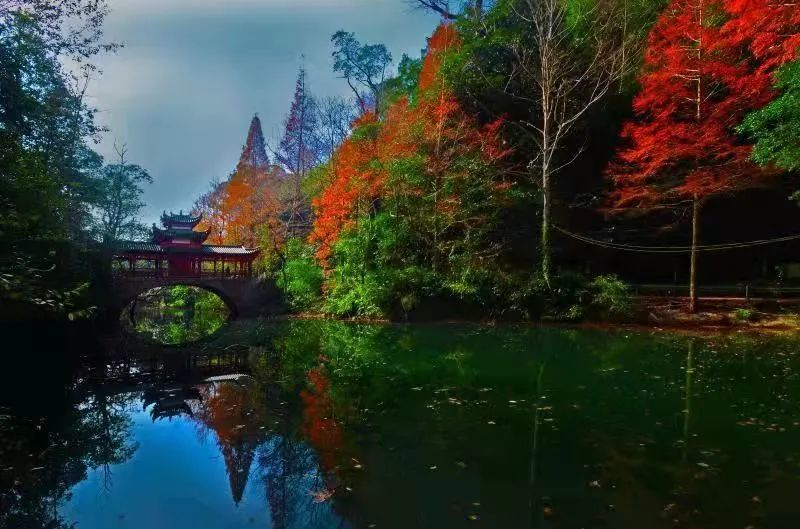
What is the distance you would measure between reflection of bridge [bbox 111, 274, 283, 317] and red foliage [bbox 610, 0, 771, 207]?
18.4 meters

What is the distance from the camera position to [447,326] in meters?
17.2

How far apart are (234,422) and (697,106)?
18.0 metres

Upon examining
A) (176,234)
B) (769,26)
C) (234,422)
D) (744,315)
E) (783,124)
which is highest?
(769,26)

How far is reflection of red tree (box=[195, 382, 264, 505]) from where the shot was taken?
4.81 meters

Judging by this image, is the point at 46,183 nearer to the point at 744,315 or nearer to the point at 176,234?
the point at 176,234

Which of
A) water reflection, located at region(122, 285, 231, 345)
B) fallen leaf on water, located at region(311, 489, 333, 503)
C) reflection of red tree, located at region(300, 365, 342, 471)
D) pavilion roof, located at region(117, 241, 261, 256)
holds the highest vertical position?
pavilion roof, located at region(117, 241, 261, 256)

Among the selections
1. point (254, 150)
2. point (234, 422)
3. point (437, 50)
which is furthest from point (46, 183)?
point (254, 150)

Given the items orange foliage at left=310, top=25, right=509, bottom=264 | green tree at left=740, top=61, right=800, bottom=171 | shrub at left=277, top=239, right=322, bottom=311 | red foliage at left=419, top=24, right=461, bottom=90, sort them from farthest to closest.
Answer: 1. shrub at left=277, top=239, right=322, bottom=311
2. red foliage at left=419, top=24, right=461, bottom=90
3. orange foliage at left=310, top=25, right=509, bottom=264
4. green tree at left=740, top=61, right=800, bottom=171

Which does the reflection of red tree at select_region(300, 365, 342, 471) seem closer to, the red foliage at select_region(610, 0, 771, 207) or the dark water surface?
the dark water surface

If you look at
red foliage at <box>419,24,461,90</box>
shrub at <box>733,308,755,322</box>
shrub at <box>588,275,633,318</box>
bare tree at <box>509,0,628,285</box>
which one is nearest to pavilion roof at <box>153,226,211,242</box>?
red foliage at <box>419,24,461,90</box>

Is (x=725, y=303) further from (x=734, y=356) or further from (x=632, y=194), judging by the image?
(x=734, y=356)

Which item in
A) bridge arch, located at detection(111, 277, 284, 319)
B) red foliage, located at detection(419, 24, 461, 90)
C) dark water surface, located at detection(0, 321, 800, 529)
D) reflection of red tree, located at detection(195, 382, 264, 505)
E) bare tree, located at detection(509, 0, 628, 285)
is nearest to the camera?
dark water surface, located at detection(0, 321, 800, 529)

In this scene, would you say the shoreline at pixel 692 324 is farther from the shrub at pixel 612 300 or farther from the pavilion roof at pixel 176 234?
the pavilion roof at pixel 176 234

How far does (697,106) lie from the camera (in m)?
16.0
